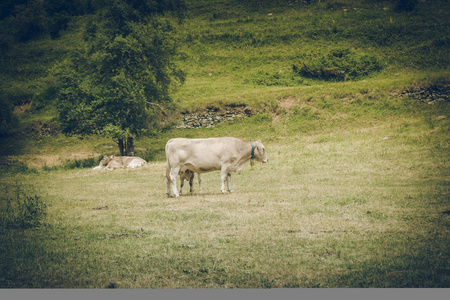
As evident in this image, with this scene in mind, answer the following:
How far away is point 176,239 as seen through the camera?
26.2 ft

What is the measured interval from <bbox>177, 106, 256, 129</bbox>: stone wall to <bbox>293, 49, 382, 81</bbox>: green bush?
9832 mm

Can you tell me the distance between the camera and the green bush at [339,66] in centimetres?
3750

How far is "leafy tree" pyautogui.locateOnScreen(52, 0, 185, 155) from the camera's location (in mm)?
27203

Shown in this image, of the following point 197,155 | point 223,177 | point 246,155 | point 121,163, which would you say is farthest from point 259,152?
point 121,163

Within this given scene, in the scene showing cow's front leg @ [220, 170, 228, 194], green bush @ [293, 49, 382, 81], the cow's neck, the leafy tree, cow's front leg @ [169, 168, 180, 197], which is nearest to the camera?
cow's front leg @ [169, 168, 180, 197]

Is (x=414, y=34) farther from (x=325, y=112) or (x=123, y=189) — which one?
(x=123, y=189)

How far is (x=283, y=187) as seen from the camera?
14.5 metres

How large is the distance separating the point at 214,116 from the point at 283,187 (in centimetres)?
2193

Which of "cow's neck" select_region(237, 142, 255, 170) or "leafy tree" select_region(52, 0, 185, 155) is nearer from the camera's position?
"cow's neck" select_region(237, 142, 255, 170)

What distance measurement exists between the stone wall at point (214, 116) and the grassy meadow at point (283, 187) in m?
0.67

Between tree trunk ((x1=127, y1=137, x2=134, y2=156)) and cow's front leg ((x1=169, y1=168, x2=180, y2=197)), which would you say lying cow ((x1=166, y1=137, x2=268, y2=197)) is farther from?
tree trunk ((x1=127, y1=137, x2=134, y2=156))

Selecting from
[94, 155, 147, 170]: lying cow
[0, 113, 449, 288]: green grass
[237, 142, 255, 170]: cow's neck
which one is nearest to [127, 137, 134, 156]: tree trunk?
[94, 155, 147, 170]: lying cow

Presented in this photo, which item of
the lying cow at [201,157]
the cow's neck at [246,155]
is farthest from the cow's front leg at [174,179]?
the cow's neck at [246,155]

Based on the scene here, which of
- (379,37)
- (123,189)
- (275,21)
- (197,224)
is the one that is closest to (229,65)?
(275,21)
